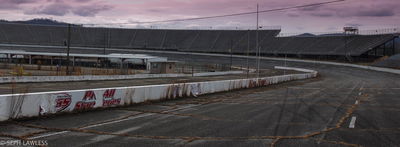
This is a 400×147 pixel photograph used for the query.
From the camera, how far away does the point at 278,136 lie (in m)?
9.28

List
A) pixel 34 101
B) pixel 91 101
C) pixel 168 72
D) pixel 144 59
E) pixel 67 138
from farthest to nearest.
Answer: pixel 144 59
pixel 168 72
pixel 91 101
pixel 34 101
pixel 67 138

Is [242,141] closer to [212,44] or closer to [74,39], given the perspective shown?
[212,44]

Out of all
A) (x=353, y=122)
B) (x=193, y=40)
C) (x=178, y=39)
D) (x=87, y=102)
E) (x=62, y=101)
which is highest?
(x=178, y=39)

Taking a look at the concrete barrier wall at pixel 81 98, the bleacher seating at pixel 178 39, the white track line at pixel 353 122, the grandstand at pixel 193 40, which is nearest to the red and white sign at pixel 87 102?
the concrete barrier wall at pixel 81 98

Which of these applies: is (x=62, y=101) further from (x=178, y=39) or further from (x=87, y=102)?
(x=178, y=39)

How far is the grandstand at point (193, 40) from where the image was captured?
308ft

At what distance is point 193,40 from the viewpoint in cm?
11800

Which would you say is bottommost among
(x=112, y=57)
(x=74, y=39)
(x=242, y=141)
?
(x=242, y=141)

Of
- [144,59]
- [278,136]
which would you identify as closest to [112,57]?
[144,59]

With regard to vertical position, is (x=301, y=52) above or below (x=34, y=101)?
above

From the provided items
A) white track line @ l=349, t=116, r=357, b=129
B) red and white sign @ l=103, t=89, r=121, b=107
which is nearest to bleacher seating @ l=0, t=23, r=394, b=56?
white track line @ l=349, t=116, r=357, b=129

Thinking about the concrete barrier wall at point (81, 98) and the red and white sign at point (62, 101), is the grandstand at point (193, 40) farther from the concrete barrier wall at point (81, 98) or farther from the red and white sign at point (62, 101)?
the red and white sign at point (62, 101)

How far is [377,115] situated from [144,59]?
57411mm

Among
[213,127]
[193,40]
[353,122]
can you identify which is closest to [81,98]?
[213,127]
